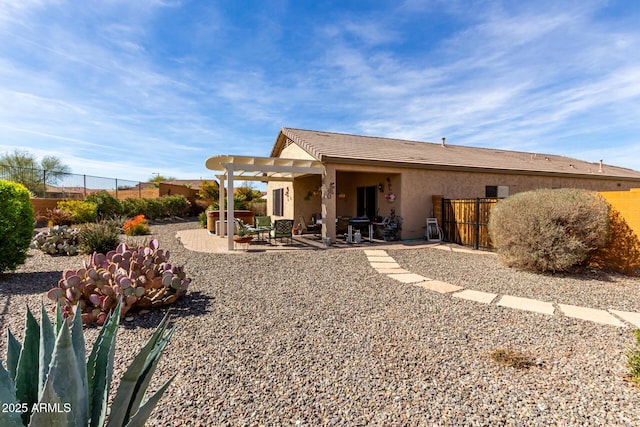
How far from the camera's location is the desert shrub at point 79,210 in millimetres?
14391

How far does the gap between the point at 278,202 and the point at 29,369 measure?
15.6m

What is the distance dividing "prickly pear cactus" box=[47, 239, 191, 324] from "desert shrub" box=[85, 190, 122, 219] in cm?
1434

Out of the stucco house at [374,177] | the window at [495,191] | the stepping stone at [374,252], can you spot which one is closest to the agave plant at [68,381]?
the stepping stone at [374,252]

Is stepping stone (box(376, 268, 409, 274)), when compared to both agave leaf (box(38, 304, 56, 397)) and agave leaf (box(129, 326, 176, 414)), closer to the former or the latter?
agave leaf (box(129, 326, 176, 414))

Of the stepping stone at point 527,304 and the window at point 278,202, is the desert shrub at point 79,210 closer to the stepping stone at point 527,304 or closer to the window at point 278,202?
the window at point 278,202

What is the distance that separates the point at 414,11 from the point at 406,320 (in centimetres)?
1020

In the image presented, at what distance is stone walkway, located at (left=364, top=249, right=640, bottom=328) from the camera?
4.37 metres

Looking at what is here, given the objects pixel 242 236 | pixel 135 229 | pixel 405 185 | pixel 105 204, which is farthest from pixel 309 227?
pixel 105 204

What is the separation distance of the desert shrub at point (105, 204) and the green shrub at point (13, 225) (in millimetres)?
10823

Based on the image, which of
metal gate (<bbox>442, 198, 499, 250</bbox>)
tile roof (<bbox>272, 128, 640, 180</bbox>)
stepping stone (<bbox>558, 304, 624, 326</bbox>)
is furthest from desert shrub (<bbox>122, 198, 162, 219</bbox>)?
stepping stone (<bbox>558, 304, 624, 326</bbox>)

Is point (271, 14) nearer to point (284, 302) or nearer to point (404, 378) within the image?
point (284, 302)

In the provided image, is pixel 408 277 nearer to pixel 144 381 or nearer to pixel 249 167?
pixel 144 381

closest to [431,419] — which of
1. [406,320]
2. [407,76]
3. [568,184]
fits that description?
[406,320]

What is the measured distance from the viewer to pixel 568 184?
53.7ft
